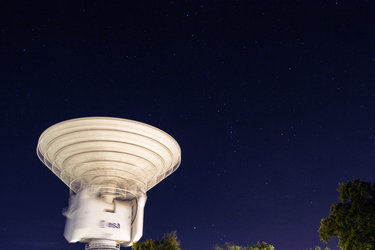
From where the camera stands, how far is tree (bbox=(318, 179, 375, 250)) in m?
17.9

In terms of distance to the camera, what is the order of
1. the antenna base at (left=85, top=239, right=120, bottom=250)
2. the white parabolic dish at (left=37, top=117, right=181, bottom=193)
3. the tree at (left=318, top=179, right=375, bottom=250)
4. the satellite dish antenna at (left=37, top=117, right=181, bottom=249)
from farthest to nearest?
1. the antenna base at (left=85, top=239, right=120, bottom=250)
2. the satellite dish antenna at (left=37, top=117, right=181, bottom=249)
3. the white parabolic dish at (left=37, top=117, right=181, bottom=193)
4. the tree at (left=318, top=179, right=375, bottom=250)

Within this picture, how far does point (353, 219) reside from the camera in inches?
728

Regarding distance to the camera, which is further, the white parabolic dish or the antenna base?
the antenna base

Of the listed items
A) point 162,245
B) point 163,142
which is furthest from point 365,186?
point 163,142

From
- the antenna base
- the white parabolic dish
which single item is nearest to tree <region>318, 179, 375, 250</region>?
the white parabolic dish

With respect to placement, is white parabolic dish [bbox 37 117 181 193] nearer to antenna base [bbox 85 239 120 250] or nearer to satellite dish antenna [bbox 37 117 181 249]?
satellite dish antenna [bbox 37 117 181 249]

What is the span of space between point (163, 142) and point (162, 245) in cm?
877

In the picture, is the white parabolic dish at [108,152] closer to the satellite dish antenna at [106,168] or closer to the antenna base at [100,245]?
the satellite dish antenna at [106,168]

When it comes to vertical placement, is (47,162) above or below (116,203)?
above

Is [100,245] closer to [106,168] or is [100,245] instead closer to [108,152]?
[106,168]

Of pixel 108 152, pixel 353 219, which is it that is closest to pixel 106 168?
pixel 108 152

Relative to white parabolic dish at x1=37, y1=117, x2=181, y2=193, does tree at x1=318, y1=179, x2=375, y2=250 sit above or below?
below

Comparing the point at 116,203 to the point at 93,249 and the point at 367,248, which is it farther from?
the point at 367,248

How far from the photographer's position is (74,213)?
32.2 m
